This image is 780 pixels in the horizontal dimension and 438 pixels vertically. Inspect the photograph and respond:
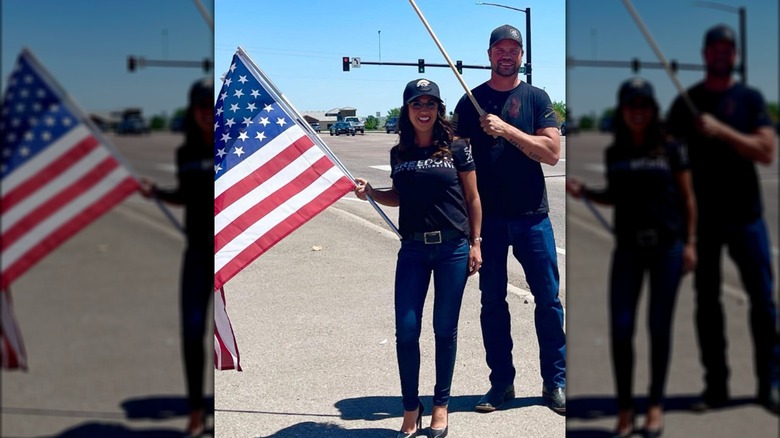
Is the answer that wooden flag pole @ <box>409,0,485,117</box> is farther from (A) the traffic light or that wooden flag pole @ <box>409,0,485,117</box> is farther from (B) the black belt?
(A) the traffic light

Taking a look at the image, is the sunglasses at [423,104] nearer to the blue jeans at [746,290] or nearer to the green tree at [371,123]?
the blue jeans at [746,290]

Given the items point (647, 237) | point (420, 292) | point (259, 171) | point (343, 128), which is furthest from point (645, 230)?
point (343, 128)

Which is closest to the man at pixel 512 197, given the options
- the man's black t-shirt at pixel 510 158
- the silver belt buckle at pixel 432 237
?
the man's black t-shirt at pixel 510 158

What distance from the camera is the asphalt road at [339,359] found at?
460cm

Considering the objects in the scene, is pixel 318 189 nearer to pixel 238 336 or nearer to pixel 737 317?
pixel 238 336

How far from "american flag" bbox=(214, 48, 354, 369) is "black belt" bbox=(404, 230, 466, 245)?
65cm

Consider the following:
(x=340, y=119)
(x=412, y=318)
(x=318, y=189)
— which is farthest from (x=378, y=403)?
(x=340, y=119)

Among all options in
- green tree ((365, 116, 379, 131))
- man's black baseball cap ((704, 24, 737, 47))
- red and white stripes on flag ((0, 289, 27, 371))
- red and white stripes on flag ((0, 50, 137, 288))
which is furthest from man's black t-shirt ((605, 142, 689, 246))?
green tree ((365, 116, 379, 131))

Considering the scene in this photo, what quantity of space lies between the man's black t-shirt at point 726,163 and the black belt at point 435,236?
2884 millimetres

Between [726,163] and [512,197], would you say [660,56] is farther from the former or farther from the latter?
[512,197]

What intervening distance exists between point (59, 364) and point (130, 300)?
5.6 inches

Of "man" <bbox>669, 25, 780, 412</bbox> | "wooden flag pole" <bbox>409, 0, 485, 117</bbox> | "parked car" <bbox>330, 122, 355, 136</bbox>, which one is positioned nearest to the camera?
"man" <bbox>669, 25, 780, 412</bbox>

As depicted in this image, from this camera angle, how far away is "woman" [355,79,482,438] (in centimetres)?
412

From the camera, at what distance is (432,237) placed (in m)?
4.10
